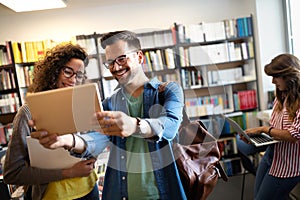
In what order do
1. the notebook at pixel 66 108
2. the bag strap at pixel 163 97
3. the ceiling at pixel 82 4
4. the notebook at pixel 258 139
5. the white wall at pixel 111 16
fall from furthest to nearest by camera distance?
the white wall at pixel 111 16 → the ceiling at pixel 82 4 → the notebook at pixel 258 139 → the bag strap at pixel 163 97 → the notebook at pixel 66 108

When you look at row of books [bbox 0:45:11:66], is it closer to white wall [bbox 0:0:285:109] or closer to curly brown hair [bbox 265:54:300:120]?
white wall [bbox 0:0:285:109]

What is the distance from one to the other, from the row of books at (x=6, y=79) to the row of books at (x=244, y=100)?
284 cm

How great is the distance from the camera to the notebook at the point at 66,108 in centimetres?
53

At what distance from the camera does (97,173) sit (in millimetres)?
1126

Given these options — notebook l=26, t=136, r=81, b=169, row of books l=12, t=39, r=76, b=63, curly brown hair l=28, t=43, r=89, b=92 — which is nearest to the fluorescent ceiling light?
row of books l=12, t=39, r=76, b=63

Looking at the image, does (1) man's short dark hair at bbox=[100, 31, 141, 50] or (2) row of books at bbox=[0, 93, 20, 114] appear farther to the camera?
(2) row of books at bbox=[0, 93, 20, 114]

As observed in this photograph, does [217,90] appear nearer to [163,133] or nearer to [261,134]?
[163,133]

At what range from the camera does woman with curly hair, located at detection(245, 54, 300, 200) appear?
1660 mm

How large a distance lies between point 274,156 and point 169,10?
92.5 inches

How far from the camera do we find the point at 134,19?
3.37 metres

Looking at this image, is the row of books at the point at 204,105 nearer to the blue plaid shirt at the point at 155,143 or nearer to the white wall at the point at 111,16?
the blue plaid shirt at the point at 155,143

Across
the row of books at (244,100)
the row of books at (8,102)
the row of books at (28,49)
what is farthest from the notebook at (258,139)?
the row of books at (8,102)

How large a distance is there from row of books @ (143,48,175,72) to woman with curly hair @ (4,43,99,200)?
0.31m

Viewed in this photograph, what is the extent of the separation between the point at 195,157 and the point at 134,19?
2845 mm
